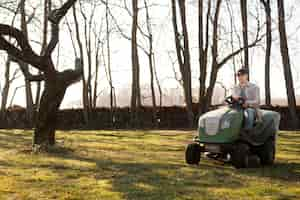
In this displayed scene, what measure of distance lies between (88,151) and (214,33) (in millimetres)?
14137

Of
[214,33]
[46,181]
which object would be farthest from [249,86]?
[214,33]

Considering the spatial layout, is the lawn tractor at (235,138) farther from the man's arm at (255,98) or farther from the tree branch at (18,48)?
the tree branch at (18,48)

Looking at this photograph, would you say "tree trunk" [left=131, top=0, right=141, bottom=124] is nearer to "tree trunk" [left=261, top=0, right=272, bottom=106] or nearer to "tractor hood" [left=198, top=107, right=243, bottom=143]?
"tree trunk" [left=261, top=0, right=272, bottom=106]

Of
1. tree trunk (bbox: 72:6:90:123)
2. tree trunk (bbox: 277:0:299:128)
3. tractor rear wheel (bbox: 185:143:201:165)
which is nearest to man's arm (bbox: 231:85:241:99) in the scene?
tractor rear wheel (bbox: 185:143:201:165)

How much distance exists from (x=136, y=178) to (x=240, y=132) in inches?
85.2

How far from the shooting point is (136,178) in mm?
6738

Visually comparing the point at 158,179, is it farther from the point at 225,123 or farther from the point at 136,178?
the point at 225,123

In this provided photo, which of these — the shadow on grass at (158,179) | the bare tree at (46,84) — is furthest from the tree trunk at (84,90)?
the shadow on grass at (158,179)

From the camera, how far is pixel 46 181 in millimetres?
6555

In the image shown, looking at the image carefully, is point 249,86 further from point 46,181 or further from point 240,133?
point 46,181

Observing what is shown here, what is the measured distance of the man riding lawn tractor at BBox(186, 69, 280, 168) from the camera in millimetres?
7918

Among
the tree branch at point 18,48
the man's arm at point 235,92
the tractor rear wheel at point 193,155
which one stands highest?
the tree branch at point 18,48

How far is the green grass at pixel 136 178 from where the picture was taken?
553 cm

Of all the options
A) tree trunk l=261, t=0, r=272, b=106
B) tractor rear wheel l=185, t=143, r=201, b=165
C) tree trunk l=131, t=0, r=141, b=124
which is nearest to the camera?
tractor rear wheel l=185, t=143, r=201, b=165
